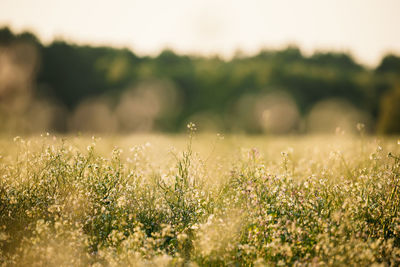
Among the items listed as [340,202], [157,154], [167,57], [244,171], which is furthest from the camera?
[167,57]

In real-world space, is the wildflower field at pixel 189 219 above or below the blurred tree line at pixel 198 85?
below

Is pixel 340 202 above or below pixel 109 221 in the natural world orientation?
above

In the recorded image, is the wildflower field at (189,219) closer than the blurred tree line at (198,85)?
Yes

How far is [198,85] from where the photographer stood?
1388 inches

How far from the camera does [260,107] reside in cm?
3139

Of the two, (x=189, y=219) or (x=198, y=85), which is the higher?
(x=198, y=85)

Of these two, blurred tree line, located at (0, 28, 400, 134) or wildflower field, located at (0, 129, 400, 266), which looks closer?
wildflower field, located at (0, 129, 400, 266)

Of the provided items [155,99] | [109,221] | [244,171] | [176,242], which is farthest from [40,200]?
[155,99]

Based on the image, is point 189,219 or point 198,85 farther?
point 198,85

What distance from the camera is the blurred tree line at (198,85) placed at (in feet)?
97.8

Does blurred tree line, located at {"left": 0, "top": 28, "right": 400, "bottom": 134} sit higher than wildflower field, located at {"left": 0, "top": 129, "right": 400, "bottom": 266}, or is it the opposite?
blurred tree line, located at {"left": 0, "top": 28, "right": 400, "bottom": 134}

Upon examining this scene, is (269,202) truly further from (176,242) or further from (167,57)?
(167,57)

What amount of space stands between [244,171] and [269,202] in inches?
28.8

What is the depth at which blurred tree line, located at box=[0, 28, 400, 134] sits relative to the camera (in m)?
29.8
